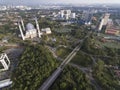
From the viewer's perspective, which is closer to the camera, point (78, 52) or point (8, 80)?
point (8, 80)

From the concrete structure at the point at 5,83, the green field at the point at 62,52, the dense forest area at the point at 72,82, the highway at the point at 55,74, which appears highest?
the dense forest area at the point at 72,82

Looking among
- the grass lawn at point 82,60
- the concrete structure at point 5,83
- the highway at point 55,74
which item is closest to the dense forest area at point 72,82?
the highway at point 55,74

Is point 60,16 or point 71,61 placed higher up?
point 71,61

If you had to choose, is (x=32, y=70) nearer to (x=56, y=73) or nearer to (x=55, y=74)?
(x=55, y=74)

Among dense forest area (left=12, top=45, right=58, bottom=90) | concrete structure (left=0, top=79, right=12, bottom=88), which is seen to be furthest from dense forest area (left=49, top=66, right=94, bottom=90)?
concrete structure (left=0, top=79, right=12, bottom=88)

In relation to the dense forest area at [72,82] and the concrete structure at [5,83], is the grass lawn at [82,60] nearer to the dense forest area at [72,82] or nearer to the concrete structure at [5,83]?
the dense forest area at [72,82]

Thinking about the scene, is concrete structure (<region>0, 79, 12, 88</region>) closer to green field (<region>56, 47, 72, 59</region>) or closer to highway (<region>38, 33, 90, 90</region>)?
highway (<region>38, 33, 90, 90</region>)

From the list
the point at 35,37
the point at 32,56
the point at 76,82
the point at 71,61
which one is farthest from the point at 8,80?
the point at 35,37

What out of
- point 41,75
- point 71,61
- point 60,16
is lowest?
point 60,16

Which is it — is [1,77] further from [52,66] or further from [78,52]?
[78,52]
